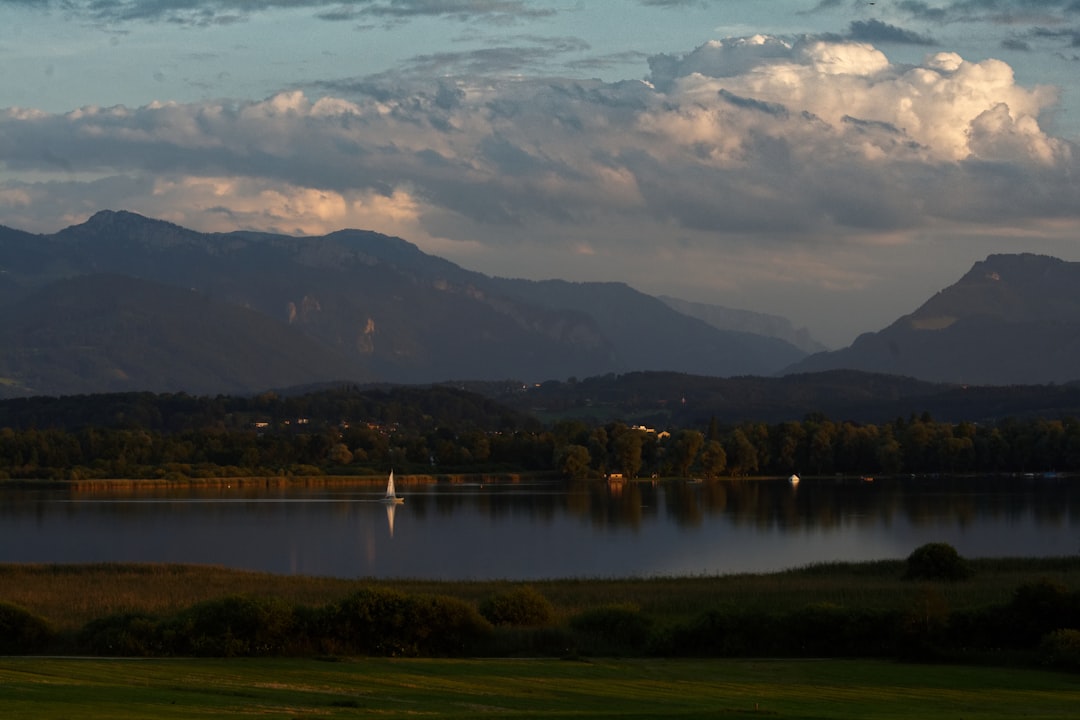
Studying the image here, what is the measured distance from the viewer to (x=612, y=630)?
113ft

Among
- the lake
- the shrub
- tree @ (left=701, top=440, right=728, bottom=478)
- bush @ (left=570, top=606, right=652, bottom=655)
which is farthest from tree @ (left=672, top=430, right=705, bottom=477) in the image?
the shrub

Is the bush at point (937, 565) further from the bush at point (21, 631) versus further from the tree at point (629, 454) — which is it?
the tree at point (629, 454)

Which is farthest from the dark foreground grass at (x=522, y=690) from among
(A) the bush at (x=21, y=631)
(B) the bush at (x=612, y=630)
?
(A) the bush at (x=21, y=631)

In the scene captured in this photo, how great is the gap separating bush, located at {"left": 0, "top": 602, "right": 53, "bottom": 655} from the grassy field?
94.9 inches

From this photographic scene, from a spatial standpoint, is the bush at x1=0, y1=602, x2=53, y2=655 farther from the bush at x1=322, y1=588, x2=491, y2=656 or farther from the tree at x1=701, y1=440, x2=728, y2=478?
the tree at x1=701, y1=440, x2=728, y2=478

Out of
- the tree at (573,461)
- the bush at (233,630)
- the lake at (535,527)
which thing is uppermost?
the tree at (573,461)

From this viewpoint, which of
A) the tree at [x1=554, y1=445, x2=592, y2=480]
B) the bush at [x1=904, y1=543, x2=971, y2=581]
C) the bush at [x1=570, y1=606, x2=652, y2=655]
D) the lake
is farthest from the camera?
the tree at [x1=554, y1=445, x2=592, y2=480]

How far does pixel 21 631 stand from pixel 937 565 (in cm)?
3048

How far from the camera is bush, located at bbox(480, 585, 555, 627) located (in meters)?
37.2

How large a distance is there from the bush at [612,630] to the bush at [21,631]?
498 inches

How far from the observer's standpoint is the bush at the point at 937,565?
162 ft

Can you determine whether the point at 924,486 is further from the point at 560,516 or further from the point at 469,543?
the point at 469,543

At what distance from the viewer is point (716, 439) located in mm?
172875

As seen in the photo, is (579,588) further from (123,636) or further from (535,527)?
(535,527)
